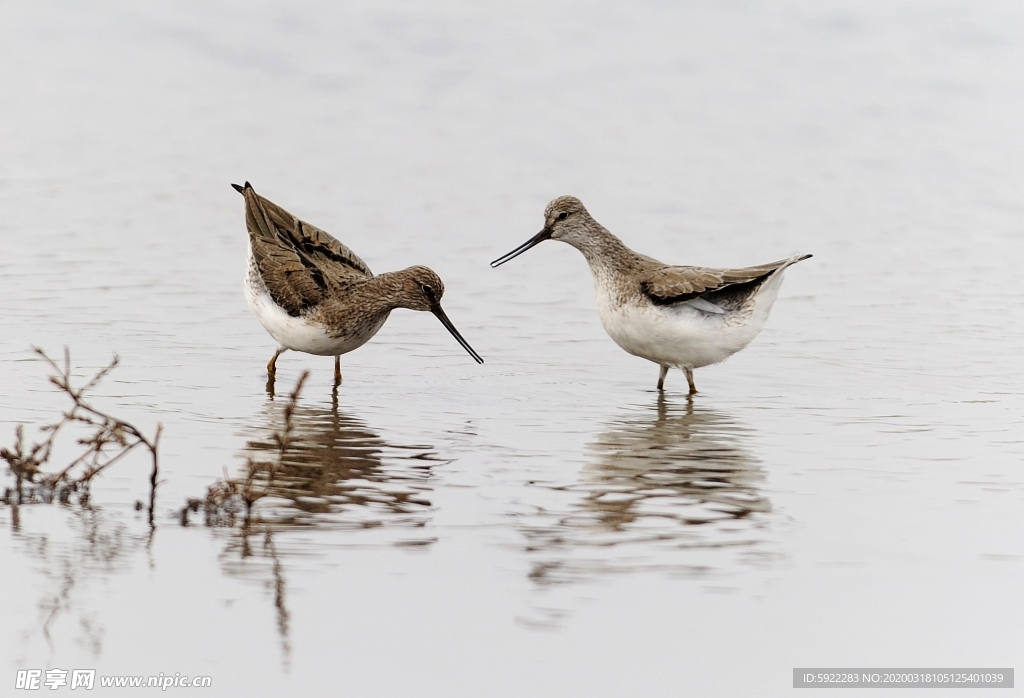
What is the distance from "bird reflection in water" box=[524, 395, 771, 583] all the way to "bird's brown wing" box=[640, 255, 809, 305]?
1196 millimetres

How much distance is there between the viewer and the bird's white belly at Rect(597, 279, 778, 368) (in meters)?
10.6

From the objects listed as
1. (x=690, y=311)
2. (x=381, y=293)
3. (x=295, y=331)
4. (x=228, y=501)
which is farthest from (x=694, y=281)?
(x=228, y=501)

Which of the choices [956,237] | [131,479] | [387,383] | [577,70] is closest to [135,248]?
[387,383]

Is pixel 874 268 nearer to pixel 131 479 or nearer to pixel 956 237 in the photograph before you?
pixel 956 237

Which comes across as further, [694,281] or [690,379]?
[690,379]

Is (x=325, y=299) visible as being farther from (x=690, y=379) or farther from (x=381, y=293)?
(x=690, y=379)

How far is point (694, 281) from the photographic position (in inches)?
422

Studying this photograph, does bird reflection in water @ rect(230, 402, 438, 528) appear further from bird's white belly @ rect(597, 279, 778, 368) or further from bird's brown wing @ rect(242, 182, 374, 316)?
bird's white belly @ rect(597, 279, 778, 368)

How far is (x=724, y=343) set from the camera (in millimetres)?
10734

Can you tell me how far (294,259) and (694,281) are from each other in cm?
298

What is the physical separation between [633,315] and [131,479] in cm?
430

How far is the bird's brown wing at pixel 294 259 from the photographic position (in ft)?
35.0

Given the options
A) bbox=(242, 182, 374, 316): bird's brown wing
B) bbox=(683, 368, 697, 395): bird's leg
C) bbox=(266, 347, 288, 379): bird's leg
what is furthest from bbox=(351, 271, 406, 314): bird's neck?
bbox=(683, 368, 697, 395): bird's leg

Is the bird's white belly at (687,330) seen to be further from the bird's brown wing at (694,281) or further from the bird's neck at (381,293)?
the bird's neck at (381,293)
